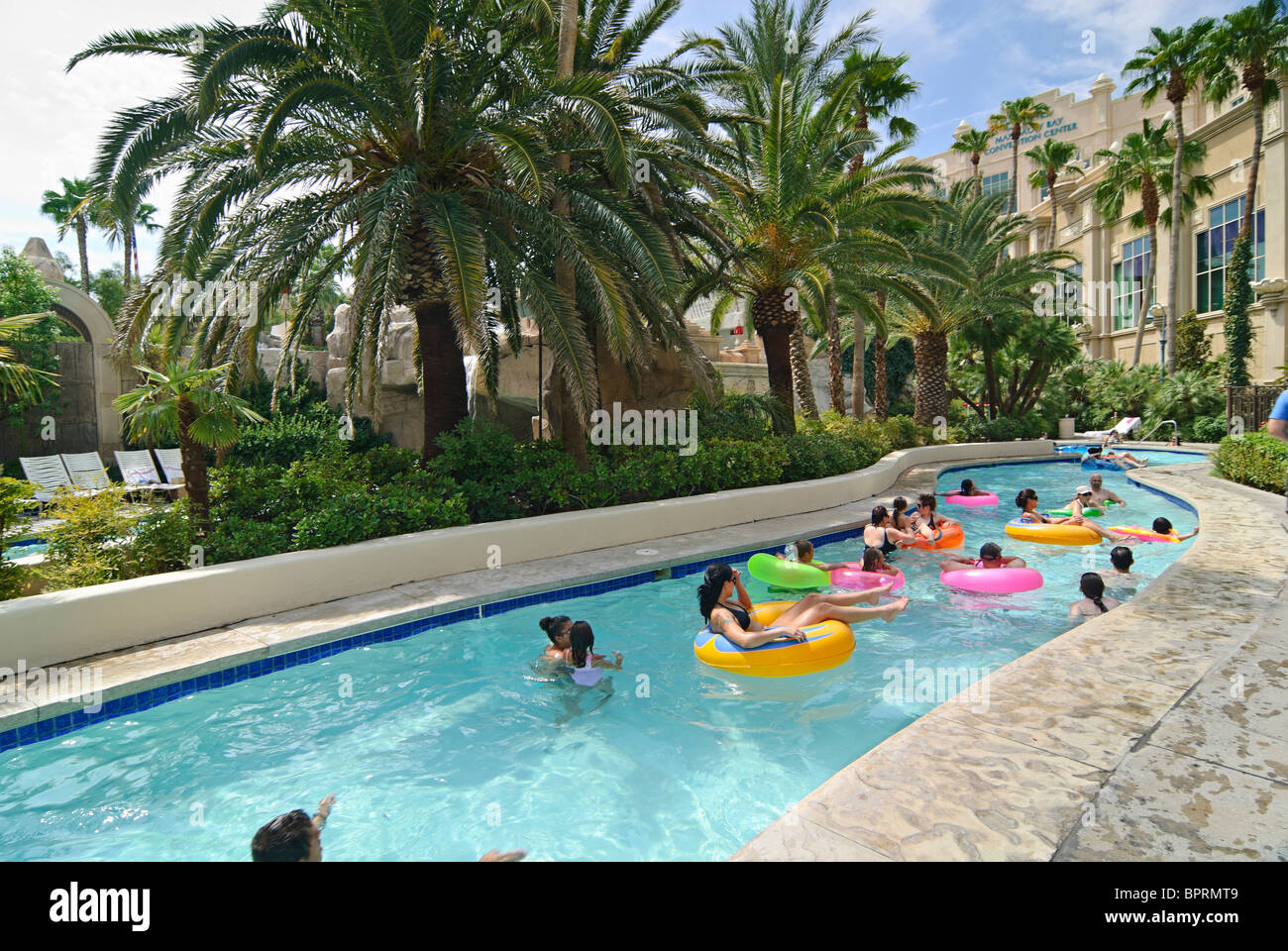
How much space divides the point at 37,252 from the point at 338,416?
59.6 feet

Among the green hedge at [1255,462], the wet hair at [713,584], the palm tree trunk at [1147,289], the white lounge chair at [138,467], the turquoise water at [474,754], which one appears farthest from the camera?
the palm tree trunk at [1147,289]

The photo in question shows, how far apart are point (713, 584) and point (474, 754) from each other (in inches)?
99.3

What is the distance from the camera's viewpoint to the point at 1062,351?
25938 millimetres

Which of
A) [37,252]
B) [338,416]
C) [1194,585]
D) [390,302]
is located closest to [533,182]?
[390,302]

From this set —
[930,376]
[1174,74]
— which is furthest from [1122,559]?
[1174,74]

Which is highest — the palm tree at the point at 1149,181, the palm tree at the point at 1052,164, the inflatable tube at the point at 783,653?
the palm tree at the point at 1052,164

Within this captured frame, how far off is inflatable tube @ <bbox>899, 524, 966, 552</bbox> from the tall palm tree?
25.9m

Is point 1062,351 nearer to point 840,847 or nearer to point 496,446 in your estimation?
point 496,446

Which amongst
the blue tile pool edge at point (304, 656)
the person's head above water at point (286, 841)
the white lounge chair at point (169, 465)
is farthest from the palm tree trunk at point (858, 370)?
the person's head above water at point (286, 841)

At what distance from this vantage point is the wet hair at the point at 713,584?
21.6ft

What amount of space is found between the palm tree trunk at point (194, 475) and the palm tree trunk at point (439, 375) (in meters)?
3.25

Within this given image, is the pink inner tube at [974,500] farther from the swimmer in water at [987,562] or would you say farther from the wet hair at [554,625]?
the wet hair at [554,625]

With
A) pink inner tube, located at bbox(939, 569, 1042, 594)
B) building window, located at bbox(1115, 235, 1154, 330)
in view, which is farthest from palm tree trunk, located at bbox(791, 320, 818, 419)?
building window, located at bbox(1115, 235, 1154, 330)

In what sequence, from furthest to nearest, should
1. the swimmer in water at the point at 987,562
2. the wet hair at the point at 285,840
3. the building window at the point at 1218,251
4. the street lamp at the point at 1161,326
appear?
the street lamp at the point at 1161,326
the building window at the point at 1218,251
the swimmer in water at the point at 987,562
the wet hair at the point at 285,840
